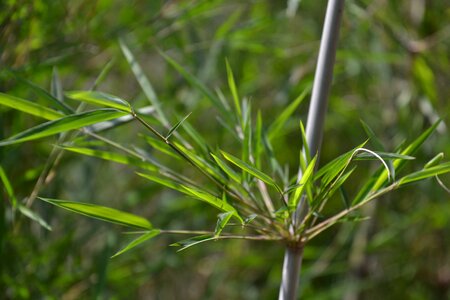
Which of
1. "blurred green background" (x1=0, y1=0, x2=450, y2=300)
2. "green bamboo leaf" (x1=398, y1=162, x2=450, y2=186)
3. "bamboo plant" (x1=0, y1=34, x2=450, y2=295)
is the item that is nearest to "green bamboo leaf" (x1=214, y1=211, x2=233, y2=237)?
"bamboo plant" (x1=0, y1=34, x2=450, y2=295)

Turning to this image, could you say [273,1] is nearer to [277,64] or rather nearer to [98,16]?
[277,64]

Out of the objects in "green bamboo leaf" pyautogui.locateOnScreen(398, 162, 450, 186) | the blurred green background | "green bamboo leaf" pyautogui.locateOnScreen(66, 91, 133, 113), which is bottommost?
the blurred green background

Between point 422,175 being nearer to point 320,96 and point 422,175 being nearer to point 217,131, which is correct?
point 320,96

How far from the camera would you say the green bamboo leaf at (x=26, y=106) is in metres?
0.39

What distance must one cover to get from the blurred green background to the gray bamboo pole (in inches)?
8.1

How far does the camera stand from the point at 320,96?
0.39m

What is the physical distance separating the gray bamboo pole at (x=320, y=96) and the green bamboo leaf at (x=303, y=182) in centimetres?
2

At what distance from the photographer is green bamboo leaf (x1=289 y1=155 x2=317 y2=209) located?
A: 1.20ft

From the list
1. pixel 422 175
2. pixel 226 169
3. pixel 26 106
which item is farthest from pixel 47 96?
pixel 422 175

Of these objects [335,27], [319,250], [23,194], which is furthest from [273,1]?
[335,27]

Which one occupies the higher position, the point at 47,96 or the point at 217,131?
the point at 47,96

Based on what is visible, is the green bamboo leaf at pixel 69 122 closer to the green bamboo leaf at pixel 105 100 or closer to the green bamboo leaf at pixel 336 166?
the green bamboo leaf at pixel 105 100

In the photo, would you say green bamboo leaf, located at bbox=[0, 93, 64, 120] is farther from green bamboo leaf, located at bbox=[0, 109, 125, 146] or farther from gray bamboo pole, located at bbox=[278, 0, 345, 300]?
gray bamboo pole, located at bbox=[278, 0, 345, 300]

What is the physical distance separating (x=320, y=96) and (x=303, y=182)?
0.05 metres
